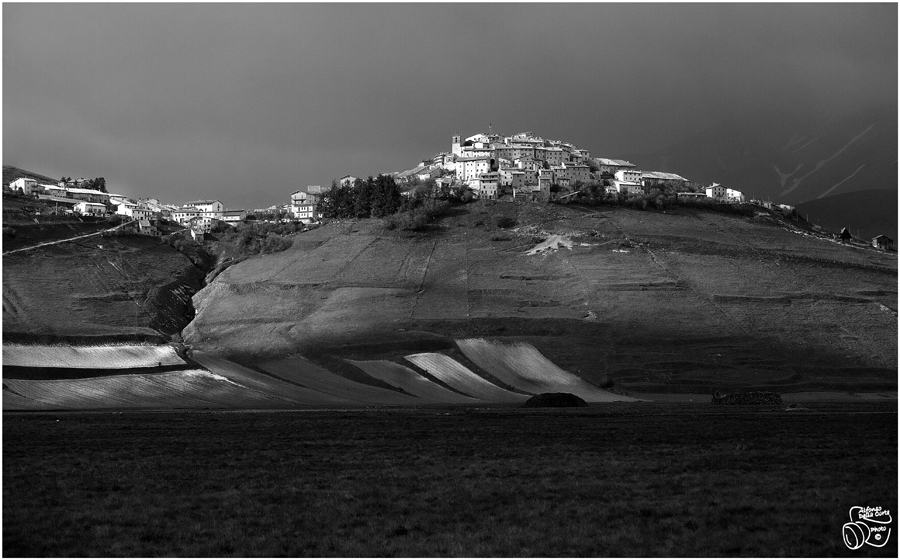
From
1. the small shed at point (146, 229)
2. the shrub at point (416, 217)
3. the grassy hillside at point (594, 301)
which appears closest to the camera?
the grassy hillside at point (594, 301)

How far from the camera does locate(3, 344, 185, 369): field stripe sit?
103438 millimetres

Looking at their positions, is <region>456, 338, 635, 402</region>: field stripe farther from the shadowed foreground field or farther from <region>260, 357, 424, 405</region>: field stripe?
the shadowed foreground field

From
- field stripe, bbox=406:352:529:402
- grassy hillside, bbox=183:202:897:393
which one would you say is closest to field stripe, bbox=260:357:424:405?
grassy hillside, bbox=183:202:897:393

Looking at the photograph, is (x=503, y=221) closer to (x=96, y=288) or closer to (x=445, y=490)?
(x=96, y=288)

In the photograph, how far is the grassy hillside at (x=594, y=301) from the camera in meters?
111

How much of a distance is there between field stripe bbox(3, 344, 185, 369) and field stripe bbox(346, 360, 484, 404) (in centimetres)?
2305

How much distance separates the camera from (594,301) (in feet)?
447

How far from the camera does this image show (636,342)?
117000 millimetres

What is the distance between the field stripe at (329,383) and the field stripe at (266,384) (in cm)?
180

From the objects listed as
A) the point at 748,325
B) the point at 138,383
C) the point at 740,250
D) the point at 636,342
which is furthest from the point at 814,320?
the point at 138,383

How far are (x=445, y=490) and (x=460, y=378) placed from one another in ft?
239

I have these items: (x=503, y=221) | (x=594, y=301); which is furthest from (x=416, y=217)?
(x=594, y=301)

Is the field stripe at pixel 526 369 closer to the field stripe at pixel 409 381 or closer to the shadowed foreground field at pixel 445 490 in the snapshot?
the field stripe at pixel 409 381
